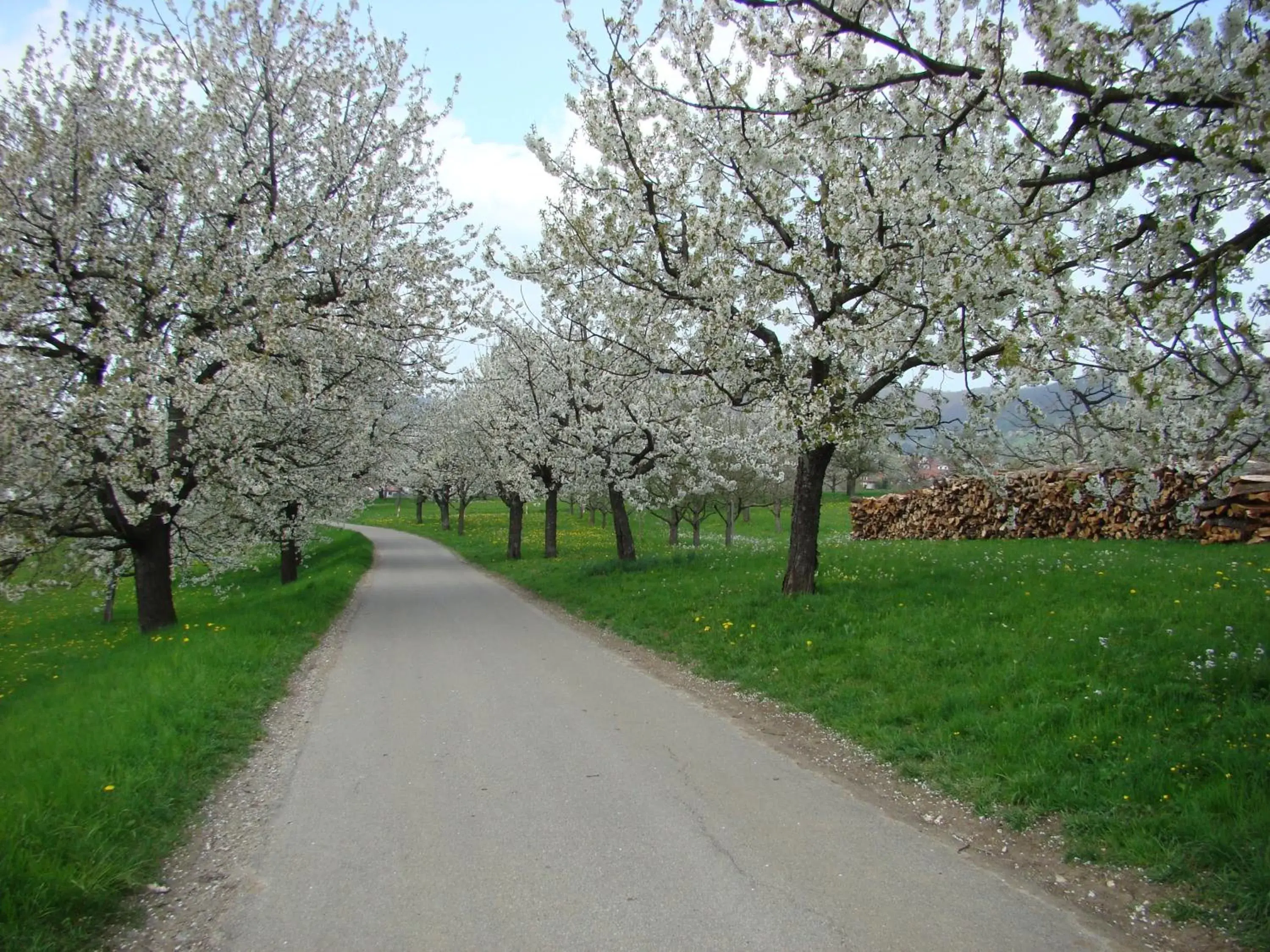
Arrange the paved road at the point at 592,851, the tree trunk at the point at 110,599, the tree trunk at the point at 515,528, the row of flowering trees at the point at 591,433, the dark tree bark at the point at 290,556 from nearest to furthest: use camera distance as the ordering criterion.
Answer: the paved road at the point at 592,851 < the row of flowering trees at the point at 591,433 < the tree trunk at the point at 110,599 < the dark tree bark at the point at 290,556 < the tree trunk at the point at 515,528

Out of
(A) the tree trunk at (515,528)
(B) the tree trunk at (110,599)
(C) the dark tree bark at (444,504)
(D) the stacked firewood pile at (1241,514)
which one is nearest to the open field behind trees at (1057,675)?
(D) the stacked firewood pile at (1241,514)

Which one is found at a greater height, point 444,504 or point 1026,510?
point 1026,510

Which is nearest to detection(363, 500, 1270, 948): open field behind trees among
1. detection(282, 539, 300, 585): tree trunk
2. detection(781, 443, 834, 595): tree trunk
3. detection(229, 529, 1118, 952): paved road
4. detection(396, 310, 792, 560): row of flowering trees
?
detection(781, 443, 834, 595): tree trunk

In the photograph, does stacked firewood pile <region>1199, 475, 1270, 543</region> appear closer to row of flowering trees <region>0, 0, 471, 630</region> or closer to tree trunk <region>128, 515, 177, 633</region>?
row of flowering trees <region>0, 0, 471, 630</region>

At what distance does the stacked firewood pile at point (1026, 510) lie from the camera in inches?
507

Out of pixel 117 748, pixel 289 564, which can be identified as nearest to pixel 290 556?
pixel 289 564

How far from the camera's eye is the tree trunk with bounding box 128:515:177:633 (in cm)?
1355

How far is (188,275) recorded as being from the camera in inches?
449

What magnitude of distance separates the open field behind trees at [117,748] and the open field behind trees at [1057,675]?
5118 millimetres

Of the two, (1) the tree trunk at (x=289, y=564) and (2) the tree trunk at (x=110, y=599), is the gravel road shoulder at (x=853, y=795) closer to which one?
(2) the tree trunk at (x=110, y=599)

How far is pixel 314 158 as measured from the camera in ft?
42.9

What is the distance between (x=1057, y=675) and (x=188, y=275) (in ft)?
40.0

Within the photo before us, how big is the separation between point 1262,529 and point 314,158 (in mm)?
16347

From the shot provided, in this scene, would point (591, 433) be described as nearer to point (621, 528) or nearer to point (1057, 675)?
point (621, 528)
